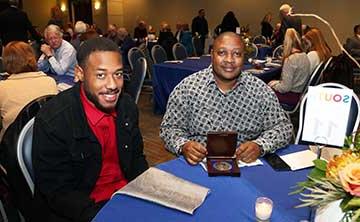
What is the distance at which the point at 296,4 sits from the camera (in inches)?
410

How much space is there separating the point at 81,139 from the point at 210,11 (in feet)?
36.8

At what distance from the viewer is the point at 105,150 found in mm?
1620

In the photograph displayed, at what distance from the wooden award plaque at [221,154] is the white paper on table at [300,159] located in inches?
9.6

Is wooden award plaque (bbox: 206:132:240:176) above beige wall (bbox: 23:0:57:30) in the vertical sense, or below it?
below

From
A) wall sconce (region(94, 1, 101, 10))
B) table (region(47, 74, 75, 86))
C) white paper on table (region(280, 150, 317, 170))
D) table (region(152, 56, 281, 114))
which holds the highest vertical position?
wall sconce (region(94, 1, 101, 10))

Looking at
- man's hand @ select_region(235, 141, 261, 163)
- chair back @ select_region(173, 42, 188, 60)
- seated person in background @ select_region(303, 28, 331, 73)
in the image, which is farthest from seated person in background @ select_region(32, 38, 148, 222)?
chair back @ select_region(173, 42, 188, 60)

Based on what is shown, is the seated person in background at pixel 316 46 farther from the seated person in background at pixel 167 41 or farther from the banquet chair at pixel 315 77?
the seated person in background at pixel 167 41

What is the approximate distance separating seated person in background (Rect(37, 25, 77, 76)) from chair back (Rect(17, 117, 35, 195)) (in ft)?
7.84

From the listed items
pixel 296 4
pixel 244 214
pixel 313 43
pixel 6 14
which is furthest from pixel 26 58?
pixel 296 4

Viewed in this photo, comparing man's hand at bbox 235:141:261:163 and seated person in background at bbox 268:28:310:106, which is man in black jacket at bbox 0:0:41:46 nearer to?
seated person in background at bbox 268:28:310:106

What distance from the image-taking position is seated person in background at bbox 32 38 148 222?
1466 millimetres

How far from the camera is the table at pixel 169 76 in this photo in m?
4.61

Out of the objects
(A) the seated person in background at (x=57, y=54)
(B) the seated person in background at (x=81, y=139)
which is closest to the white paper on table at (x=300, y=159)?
(B) the seated person in background at (x=81, y=139)

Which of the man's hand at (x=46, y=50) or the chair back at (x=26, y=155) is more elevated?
the man's hand at (x=46, y=50)
